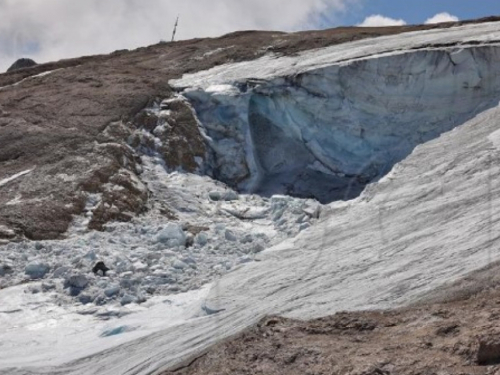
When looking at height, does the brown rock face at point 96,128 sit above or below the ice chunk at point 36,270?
above

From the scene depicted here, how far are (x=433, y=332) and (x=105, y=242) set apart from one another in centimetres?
986

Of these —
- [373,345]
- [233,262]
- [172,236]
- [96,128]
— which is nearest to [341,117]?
[96,128]

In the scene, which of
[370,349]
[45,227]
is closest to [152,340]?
[370,349]

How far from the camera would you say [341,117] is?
24656mm

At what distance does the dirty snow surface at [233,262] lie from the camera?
14625 millimetres

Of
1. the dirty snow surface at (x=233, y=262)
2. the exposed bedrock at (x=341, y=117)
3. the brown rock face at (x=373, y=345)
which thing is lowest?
the brown rock face at (x=373, y=345)

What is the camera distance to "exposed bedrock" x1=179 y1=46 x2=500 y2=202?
23547 millimetres

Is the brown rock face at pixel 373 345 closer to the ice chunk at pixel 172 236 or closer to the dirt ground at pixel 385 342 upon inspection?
the dirt ground at pixel 385 342

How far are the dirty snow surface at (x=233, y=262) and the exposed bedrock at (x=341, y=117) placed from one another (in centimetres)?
106

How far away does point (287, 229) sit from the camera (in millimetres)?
20016

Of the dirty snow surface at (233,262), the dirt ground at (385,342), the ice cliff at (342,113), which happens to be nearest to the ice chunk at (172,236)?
the dirty snow surface at (233,262)

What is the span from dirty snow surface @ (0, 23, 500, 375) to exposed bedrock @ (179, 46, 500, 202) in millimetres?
1061

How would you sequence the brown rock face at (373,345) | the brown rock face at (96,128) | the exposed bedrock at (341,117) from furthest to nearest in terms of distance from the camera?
the exposed bedrock at (341,117) → the brown rock face at (96,128) → the brown rock face at (373,345)

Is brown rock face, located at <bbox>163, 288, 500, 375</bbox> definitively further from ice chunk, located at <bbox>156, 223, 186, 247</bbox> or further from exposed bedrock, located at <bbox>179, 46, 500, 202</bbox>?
exposed bedrock, located at <bbox>179, 46, 500, 202</bbox>
